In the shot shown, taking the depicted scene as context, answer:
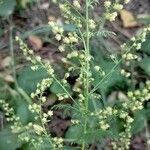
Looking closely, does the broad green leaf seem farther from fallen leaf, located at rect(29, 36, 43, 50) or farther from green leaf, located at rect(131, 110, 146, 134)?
green leaf, located at rect(131, 110, 146, 134)

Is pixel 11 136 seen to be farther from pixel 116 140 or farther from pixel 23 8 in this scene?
pixel 23 8

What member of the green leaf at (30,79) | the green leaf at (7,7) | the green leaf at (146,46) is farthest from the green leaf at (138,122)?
the green leaf at (7,7)

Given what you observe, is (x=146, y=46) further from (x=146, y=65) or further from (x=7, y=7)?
(x=7, y=7)

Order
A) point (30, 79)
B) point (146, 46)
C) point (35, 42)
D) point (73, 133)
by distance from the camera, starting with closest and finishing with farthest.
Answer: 1. point (73, 133)
2. point (30, 79)
3. point (146, 46)
4. point (35, 42)

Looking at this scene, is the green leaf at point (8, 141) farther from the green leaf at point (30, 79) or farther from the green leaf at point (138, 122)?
the green leaf at point (138, 122)

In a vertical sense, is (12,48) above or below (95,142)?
above

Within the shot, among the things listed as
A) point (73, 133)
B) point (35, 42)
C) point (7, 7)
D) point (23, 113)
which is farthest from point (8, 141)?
point (7, 7)

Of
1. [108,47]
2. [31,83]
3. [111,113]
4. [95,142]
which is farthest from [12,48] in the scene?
[111,113]
